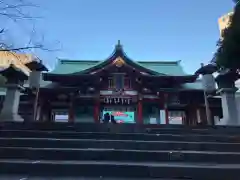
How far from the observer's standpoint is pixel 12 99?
447 inches

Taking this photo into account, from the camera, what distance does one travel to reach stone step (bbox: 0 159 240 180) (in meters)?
4.23

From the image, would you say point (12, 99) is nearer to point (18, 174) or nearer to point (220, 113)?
point (18, 174)

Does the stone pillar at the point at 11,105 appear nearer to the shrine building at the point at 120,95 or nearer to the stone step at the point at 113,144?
the shrine building at the point at 120,95

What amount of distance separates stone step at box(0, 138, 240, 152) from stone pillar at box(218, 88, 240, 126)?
5.81 metres

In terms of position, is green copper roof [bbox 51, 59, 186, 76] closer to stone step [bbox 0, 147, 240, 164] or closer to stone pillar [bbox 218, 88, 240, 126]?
stone pillar [bbox 218, 88, 240, 126]

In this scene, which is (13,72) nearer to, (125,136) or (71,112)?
(71,112)

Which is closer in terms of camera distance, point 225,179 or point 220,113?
point 225,179

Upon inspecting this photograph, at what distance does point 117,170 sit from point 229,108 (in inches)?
348

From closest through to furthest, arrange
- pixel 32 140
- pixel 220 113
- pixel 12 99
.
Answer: pixel 32 140 < pixel 12 99 < pixel 220 113

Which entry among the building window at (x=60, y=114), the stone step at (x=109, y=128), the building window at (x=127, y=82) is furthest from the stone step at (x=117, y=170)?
the building window at (x=60, y=114)

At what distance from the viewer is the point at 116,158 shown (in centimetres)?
505

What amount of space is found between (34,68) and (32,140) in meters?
8.50

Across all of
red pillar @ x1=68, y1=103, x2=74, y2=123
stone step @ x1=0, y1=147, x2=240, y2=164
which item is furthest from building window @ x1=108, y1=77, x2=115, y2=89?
stone step @ x1=0, y1=147, x2=240, y2=164

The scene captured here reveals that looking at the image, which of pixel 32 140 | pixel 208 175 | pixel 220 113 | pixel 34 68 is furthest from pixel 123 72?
pixel 208 175
